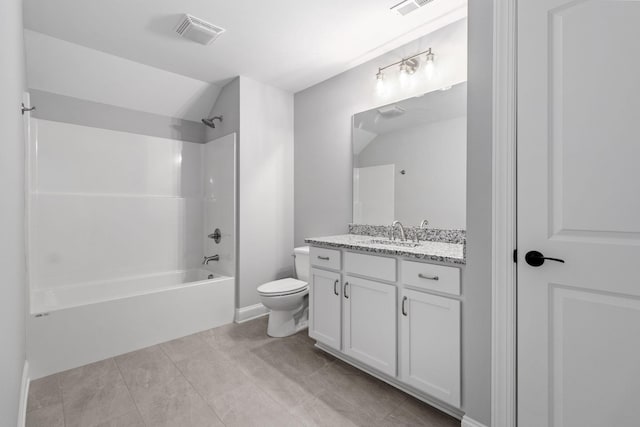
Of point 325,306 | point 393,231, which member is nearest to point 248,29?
point 393,231

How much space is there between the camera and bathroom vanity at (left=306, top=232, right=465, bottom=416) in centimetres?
153

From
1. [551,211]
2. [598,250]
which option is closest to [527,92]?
[551,211]

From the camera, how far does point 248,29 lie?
2.24 metres

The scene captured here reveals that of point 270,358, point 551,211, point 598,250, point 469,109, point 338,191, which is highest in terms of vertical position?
point 469,109

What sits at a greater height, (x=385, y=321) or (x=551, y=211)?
(x=551, y=211)

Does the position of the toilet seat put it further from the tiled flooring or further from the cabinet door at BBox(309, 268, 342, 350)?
the tiled flooring

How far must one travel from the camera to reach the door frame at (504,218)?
1.29 meters

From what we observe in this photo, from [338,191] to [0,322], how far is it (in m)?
2.40

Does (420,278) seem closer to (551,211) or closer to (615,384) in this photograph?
(551,211)

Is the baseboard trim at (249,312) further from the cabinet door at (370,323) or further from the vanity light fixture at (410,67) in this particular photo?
the vanity light fixture at (410,67)

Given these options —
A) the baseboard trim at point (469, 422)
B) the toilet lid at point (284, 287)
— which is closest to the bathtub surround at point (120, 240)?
the toilet lid at point (284, 287)

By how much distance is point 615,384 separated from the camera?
42.3 inches

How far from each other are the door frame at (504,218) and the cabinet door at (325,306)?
1.02m

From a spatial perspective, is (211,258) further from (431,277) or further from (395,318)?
(431,277)
